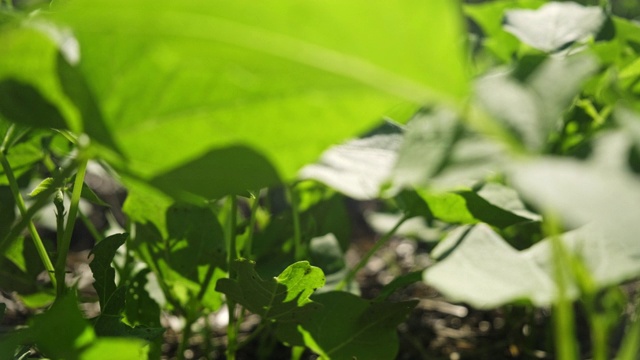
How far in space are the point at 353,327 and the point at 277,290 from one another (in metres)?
0.09

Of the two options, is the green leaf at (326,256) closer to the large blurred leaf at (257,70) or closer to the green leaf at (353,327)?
the green leaf at (353,327)

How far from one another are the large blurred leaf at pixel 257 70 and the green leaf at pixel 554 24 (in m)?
0.36

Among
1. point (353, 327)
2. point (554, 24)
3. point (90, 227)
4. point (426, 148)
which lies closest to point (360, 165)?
point (426, 148)

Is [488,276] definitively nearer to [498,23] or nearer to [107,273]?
[107,273]

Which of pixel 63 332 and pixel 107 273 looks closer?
pixel 63 332

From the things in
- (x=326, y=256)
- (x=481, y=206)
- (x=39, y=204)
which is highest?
(x=39, y=204)

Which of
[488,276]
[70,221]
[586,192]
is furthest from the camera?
[70,221]

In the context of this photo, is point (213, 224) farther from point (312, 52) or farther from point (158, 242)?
point (312, 52)

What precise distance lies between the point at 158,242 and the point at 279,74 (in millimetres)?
373

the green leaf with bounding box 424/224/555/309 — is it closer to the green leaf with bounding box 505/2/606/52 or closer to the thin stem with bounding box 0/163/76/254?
the thin stem with bounding box 0/163/76/254

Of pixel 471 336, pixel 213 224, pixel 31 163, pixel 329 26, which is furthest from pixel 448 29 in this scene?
pixel 471 336

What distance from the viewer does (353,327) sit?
608 mm

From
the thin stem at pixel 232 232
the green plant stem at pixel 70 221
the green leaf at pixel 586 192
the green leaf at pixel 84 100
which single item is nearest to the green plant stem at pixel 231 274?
the thin stem at pixel 232 232

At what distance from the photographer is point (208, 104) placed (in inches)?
14.4
